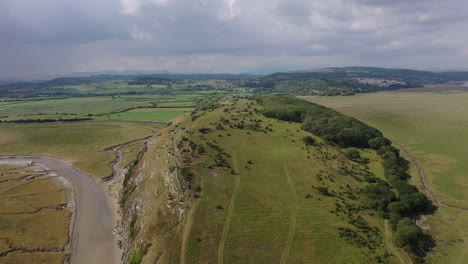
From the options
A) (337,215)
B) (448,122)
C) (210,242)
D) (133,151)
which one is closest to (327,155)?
(337,215)

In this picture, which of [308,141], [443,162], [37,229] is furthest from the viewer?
[308,141]

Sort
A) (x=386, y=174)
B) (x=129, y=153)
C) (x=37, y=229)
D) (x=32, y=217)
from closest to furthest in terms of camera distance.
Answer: (x=37, y=229) < (x=32, y=217) < (x=386, y=174) < (x=129, y=153)

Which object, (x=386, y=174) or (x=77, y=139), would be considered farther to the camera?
(x=77, y=139)

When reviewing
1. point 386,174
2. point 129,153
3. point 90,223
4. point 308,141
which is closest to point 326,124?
point 308,141

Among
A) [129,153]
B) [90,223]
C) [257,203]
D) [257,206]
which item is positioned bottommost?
[90,223]

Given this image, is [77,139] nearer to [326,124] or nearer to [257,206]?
[257,206]

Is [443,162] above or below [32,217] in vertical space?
above

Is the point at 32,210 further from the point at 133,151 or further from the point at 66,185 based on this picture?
the point at 133,151

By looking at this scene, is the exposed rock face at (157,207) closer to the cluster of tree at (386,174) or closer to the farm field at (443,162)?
the cluster of tree at (386,174)
